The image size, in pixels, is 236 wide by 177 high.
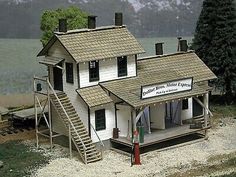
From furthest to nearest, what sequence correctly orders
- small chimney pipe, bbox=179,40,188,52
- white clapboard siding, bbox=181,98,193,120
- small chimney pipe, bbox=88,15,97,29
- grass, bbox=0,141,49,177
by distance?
small chimney pipe, bbox=179,40,188,52
white clapboard siding, bbox=181,98,193,120
small chimney pipe, bbox=88,15,97,29
grass, bbox=0,141,49,177

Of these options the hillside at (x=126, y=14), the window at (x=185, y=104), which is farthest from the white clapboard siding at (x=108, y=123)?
the hillside at (x=126, y=14)

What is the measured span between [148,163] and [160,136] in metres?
3.29

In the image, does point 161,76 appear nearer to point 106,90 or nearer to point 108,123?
point 106,90

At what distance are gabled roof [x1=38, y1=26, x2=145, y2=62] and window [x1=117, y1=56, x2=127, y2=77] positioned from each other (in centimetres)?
55

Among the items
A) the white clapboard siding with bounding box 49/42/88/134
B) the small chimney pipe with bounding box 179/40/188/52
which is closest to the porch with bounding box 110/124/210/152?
the white clapboard siding with bounding box 49/42/88/134

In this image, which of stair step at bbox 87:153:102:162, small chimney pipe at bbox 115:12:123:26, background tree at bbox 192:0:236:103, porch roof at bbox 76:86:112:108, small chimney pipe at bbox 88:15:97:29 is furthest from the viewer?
background tree at bbox 192:0:236:103

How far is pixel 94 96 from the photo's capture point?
3366 cm

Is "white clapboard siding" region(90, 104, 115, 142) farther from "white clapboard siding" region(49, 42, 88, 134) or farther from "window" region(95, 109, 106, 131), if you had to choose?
"white clapboard siding" region(49, 42, 88, 134)

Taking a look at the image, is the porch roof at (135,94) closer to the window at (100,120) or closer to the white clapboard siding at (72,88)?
the window at (100,120)

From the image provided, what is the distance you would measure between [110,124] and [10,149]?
6382mm

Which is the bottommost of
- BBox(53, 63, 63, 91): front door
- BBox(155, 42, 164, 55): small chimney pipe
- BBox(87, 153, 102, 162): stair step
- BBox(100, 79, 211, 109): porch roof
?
BBox(87, 153, 102, 162): stair step

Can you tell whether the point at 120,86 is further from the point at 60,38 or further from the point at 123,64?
the point at 60,38

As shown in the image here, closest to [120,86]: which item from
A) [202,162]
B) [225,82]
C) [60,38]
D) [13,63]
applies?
[60,38]

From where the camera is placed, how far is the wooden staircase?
32562 mm
